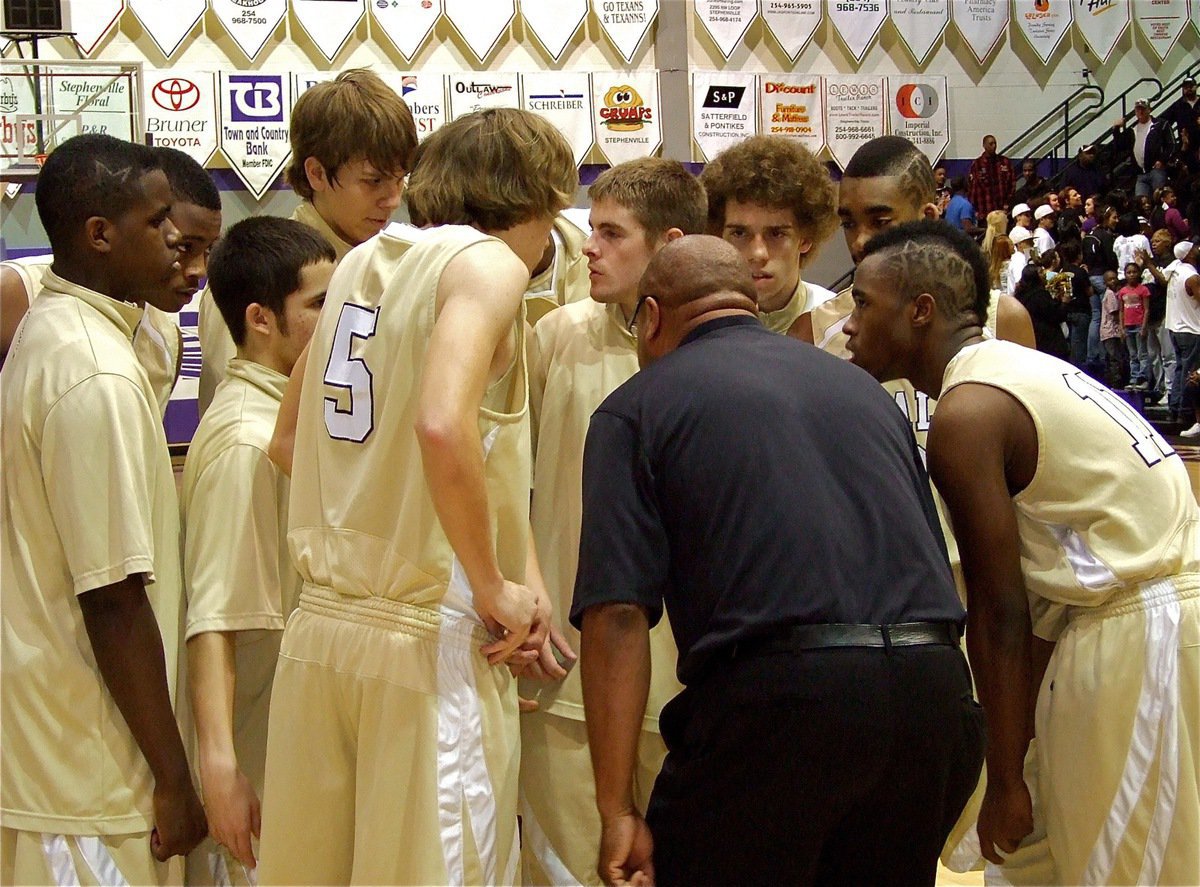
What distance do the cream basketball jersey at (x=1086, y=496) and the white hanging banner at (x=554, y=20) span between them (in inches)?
500

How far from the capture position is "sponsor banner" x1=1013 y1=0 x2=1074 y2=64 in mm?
16875

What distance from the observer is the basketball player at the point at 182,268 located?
3238mm

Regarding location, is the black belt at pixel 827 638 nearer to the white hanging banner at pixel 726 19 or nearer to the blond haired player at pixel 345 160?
the blond haired player at pixel 345 160

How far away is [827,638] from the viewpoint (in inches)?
84.6

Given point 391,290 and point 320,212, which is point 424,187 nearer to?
point 391,290

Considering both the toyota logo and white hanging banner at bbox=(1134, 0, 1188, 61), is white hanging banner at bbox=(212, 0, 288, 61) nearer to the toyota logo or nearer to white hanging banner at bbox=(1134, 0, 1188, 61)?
the toyota logo

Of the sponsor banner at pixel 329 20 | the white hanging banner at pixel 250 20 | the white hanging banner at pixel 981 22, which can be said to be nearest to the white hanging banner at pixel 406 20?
the sponsor banner at pixel 329 20

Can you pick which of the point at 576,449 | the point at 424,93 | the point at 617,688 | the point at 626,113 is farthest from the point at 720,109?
the point at 617,688

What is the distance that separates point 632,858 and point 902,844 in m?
0.49

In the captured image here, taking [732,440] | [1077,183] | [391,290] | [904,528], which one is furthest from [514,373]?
[1077,183]

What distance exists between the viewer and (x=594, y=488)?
2295mm

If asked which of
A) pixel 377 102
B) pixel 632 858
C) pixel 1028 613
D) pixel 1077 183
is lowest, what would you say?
pixel 632 858

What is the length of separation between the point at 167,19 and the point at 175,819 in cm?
1270

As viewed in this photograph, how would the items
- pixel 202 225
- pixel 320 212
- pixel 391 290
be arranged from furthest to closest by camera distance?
pixel 320 212 < pixel 202 225 < pixel 391 290
